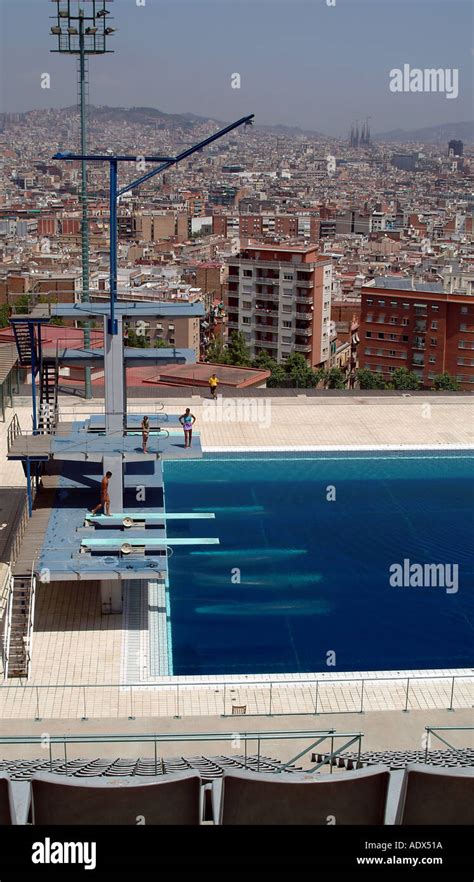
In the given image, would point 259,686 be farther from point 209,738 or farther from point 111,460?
point 111,460

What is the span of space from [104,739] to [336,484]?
10.1 metres

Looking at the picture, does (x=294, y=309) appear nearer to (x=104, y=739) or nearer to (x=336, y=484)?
(x=336, y=484)

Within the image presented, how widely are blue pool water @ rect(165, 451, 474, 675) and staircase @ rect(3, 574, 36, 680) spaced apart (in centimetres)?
159

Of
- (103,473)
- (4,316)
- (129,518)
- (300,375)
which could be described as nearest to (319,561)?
(129,518)

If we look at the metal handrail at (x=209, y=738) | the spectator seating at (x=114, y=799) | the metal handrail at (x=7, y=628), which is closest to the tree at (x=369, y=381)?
the metal handrail at (x=7, y=628)

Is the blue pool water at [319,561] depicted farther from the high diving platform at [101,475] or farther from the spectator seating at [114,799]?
the spectator seating at [114,799]

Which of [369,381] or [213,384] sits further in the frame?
[369,381]

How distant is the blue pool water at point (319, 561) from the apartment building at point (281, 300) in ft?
96.3

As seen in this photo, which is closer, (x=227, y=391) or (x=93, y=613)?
(x=93, y=613)

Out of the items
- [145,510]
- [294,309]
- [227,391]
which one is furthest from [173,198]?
[145,510]

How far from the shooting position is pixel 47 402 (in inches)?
584

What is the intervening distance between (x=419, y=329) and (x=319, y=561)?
102ft

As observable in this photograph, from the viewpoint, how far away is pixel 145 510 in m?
13.1

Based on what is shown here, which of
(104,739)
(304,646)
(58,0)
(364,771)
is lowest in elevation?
(304,646)
